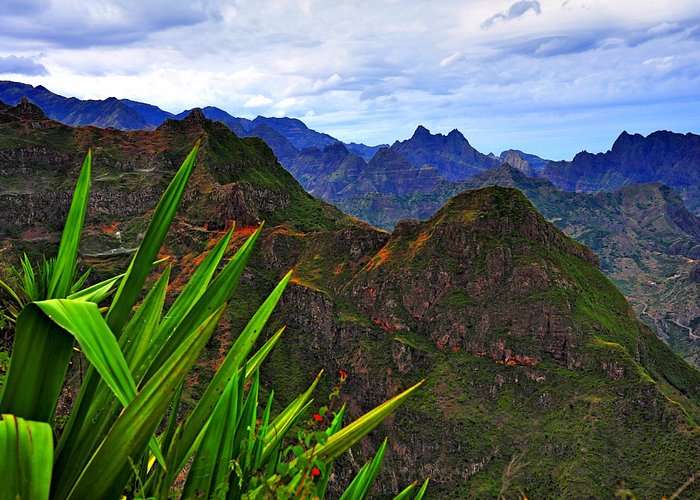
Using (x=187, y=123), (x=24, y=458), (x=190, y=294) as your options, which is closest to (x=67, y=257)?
(x=190, y=294)

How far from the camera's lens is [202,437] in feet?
8.01

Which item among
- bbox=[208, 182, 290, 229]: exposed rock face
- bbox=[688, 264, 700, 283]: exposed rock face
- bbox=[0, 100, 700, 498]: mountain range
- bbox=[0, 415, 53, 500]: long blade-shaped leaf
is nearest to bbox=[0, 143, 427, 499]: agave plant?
bbox=[0, 415, 53, 500]: long blade-shaped leaf

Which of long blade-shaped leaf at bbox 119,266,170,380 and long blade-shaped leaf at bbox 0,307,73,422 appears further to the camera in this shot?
long blade-shaped leaf at bbox 119,266,170,380

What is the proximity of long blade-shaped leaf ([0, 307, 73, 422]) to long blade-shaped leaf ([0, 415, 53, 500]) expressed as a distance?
0.14 meters

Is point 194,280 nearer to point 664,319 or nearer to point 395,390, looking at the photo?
point 395,390

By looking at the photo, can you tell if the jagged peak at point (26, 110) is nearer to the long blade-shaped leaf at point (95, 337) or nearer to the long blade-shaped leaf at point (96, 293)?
the long blade-shaped leaf at point (96, 293)

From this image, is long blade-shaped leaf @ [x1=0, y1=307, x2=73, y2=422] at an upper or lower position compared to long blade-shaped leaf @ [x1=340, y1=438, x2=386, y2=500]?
upper

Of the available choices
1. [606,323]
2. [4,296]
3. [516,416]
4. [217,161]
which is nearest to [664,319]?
[606,323]

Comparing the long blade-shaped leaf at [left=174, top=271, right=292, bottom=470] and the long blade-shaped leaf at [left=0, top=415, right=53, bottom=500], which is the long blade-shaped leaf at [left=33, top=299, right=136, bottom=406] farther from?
the long blade-shaped leaf at [left=174, top=271, right=292, bottom=470]

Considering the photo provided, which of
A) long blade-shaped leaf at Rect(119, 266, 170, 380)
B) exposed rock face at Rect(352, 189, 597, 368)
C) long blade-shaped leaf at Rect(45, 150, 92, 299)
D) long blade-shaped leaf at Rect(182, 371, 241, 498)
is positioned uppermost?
long blade-shaped leaf at Rect(45, 150, 92, 299)

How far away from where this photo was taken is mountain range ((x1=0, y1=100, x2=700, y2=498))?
184ft

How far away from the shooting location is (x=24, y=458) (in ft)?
5.18

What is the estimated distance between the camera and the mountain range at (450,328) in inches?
2207

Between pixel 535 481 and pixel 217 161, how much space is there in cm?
8250
